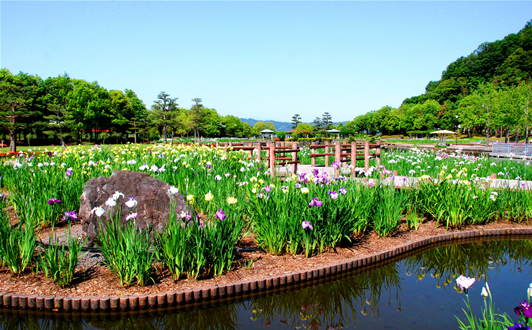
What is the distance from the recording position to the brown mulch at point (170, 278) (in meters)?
4.03

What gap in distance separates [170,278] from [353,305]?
2.11m

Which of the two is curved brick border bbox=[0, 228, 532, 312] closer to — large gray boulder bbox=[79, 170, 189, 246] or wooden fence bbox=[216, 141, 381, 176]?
large gray boulder bbox=[79, 170, 189, 246]

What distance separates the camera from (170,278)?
14.2ft

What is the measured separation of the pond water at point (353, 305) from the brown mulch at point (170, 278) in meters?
0.24

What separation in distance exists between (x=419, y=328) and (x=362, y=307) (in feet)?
2.10

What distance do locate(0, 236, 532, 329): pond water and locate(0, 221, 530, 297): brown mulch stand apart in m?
0.24

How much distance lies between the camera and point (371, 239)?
608 centimetres

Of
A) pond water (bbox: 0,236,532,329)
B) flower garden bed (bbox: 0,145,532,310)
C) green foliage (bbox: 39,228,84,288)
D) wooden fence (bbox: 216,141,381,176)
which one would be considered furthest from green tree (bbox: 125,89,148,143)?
pond water (bbox: 0,236,532,329)

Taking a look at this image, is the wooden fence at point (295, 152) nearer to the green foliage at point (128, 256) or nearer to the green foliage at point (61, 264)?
the green foliage at point (128, 256)

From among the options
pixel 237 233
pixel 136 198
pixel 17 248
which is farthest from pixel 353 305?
pixel 17 248

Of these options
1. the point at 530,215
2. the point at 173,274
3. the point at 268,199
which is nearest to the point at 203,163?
the point at 268,199

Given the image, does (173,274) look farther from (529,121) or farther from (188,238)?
(529,121)

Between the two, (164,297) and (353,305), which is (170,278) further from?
(353,305)

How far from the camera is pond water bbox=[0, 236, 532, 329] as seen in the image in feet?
12.2
